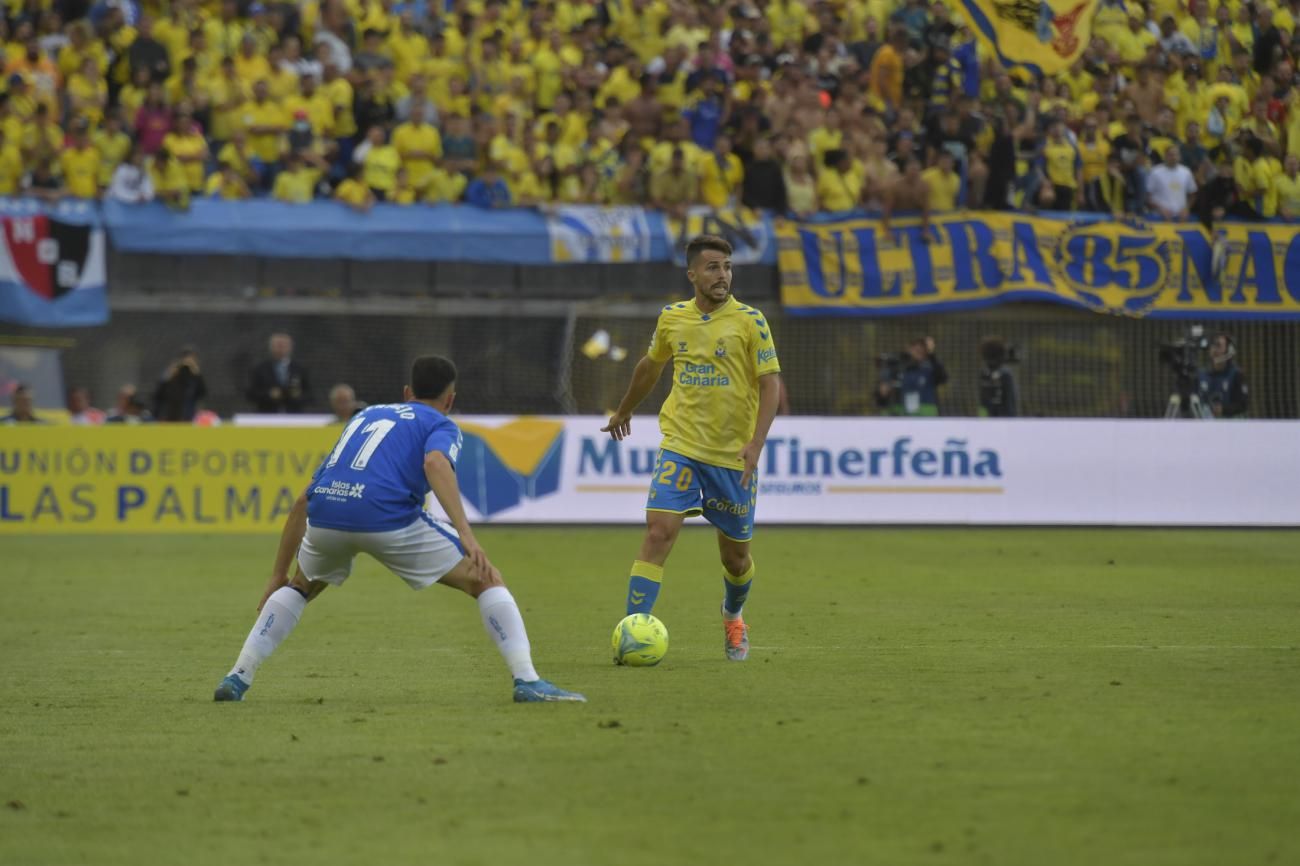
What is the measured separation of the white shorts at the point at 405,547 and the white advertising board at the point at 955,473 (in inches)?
531

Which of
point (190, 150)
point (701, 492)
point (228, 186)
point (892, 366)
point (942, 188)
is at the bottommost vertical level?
point (701, 492)

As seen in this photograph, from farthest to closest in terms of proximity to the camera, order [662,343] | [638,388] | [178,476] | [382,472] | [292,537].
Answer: [178,476], [638,388], [662,343], [292,537], [382,472]

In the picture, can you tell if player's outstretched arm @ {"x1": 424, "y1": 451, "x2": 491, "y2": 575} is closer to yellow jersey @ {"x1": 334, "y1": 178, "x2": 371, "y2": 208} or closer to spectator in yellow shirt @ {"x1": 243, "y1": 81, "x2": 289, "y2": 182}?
yellow jersey @ {"x1": 334, "y1": 178, "x2": 371, "y2": 208}

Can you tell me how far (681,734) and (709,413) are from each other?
2.78m

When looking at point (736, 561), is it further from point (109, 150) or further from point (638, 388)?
point (109, 150)

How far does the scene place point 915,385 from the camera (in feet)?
76.4

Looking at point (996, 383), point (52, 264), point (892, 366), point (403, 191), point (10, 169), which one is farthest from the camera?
point (403, 191)

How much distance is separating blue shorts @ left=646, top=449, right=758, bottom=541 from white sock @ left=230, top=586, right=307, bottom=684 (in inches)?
82.7

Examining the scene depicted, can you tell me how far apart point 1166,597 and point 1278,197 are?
13.1m

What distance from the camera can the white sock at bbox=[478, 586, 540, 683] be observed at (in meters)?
8.02

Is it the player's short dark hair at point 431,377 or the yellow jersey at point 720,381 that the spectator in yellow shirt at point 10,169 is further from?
the player's short dark hair at point 431,377

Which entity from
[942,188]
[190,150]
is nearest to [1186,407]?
[942,188]

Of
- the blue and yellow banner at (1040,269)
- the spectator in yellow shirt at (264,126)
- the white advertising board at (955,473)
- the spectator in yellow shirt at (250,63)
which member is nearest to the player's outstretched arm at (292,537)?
the white advertising board at (955,473)

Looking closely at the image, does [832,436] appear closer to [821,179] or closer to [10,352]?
[821,179]
